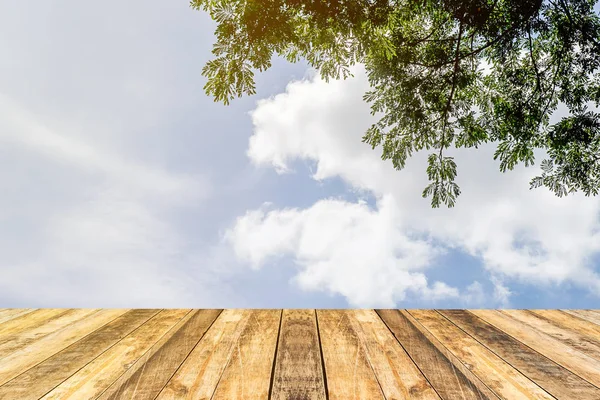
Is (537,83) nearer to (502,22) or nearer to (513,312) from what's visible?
(502,22)

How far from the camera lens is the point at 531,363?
5.90ft

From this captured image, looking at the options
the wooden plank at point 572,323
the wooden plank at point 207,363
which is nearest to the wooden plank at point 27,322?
the wooden plank at point 207,363

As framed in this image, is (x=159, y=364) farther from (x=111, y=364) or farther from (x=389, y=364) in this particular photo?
(x=389, y=364)

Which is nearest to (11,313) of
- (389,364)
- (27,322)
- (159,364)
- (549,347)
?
(27,322)

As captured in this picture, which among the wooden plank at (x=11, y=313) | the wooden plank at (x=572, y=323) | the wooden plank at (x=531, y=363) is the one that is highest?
the wooden plank at (x=11, y=313)

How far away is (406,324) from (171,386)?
4.34 feet

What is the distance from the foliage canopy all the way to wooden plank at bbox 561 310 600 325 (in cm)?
232

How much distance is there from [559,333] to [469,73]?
4.12 m

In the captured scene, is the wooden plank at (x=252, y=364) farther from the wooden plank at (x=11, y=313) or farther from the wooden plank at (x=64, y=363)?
the wooden plank at (x=11, y=313)

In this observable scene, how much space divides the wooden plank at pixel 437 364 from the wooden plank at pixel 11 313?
2.23m

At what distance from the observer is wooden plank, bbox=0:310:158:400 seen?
4.92 ft

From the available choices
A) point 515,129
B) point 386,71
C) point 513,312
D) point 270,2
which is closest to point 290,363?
point 513,312

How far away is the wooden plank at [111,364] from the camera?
4.82ft

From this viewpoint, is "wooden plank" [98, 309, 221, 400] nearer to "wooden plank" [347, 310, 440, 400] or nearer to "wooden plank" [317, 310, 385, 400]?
"wooden plank" [317, 310, 385, 400]
